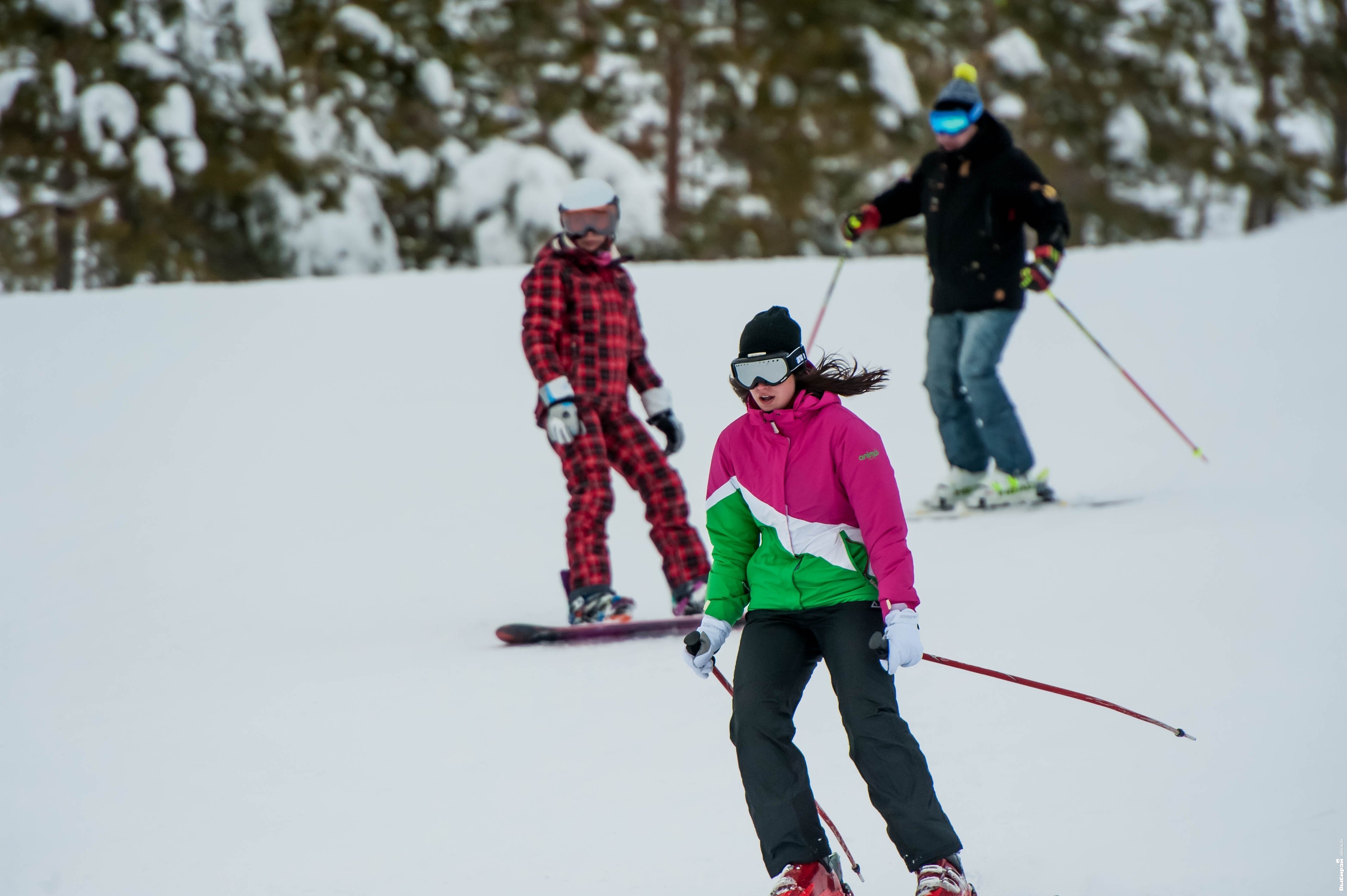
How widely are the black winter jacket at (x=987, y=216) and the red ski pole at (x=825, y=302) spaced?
0.51m

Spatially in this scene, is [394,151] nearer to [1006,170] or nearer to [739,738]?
[1006,170]

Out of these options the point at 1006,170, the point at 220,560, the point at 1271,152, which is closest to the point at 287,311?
the point at 220,560

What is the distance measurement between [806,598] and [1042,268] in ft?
12.2

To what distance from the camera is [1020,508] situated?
6.33 metres

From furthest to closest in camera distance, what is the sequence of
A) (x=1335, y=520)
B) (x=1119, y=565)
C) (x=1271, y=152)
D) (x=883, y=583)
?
1. (x=1271, y=152)
2. (x=1335, y=520)
3. (x=1119, y=565)
4. (x=883, y=583)

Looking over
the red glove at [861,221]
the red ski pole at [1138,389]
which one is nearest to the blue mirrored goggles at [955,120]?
the red glove at [861,221]

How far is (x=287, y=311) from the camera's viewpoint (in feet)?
35.7

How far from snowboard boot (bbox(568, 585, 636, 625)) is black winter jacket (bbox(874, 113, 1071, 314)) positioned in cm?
247

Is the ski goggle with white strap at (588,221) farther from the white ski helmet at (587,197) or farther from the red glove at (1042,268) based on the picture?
the red glove at (1042,268)

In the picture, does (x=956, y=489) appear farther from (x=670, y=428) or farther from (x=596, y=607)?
(x=596, y=607)

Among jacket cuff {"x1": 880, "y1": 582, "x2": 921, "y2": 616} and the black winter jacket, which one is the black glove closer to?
the black winter jacket

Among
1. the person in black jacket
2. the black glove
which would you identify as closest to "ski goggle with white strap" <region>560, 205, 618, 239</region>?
the black glove

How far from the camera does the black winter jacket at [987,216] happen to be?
5.96m

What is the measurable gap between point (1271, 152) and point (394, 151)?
17.8 m
